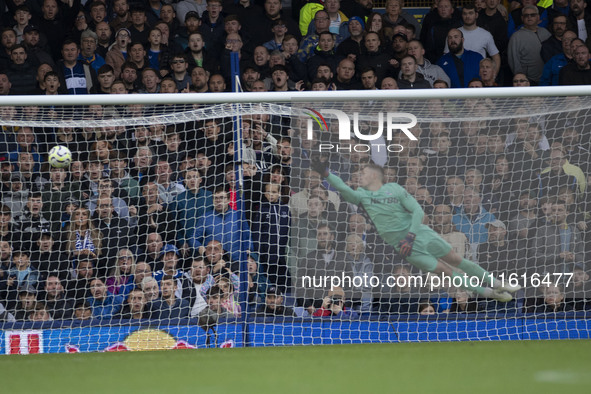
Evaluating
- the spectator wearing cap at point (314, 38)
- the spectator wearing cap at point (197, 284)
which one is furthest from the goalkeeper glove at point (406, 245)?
the spectator wearing cap at point (314, 38)

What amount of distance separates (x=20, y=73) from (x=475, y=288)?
4321 mm

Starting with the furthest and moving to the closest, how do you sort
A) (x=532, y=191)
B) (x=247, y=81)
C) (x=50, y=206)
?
(x=247, y=81)
(x=50, y=206)
(x=532, y=191)

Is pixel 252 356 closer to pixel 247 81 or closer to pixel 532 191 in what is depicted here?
pixel 532 191

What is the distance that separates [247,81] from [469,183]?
251cm

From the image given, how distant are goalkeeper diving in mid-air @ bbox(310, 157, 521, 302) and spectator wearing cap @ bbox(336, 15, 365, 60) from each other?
2422mm

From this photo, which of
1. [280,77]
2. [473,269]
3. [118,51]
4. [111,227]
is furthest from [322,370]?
[118,51]

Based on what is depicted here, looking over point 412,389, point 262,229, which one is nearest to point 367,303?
point 262,229

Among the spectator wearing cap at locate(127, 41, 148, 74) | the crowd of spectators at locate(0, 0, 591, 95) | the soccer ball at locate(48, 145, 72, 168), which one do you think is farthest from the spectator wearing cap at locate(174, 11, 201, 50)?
the soccer ball at locate(48, 145, 72, 168)

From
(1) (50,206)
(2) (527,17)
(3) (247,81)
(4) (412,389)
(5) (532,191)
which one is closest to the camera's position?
(4) (412,389)

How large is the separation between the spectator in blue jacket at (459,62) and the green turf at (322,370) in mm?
3454

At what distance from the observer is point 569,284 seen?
504cm

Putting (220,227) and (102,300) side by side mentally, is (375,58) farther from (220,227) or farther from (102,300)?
(102,300)

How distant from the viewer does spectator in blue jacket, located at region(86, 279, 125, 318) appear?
5.29 meters

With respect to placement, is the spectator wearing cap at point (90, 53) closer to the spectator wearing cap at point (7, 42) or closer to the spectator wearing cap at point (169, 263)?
the spectator wearing cap at point (7, 42)
